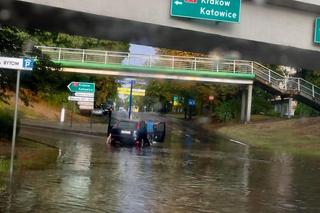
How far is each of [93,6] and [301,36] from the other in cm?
582

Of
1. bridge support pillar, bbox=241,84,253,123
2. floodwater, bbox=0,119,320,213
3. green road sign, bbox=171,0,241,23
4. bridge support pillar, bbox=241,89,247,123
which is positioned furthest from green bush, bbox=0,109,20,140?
bridge support pillar, bbox=241,89,247,123

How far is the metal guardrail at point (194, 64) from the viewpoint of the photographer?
172 ft

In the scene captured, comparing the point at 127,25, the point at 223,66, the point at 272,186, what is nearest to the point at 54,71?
the point at 127,25

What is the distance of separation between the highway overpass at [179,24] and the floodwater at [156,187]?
141 inches

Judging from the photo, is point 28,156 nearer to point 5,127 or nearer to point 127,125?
point 5,127

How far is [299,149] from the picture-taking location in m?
34.5

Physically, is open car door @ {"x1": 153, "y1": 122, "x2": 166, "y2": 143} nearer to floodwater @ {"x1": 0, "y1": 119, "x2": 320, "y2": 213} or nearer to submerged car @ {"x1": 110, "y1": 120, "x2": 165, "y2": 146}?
submerged car @ {"x1": 110, "y1": 120, "x2": 165, "y2": 146}

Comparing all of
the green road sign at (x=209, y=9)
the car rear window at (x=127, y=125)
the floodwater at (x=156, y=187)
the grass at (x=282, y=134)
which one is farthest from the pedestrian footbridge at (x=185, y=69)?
the green road sign at (x=209, y=9)

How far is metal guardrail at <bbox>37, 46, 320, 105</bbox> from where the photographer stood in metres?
52.3

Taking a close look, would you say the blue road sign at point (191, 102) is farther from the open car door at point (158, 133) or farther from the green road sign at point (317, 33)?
the green road sign at point (317, 33)

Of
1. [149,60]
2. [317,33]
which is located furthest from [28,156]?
[149,60]

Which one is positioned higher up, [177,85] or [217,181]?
→ [177,85]

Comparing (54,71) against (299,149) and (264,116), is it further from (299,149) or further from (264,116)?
(264,116)

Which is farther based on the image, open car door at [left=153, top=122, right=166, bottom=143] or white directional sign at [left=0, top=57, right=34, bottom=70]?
open car door at [left=153, top=122, right=166, bottom=143]
